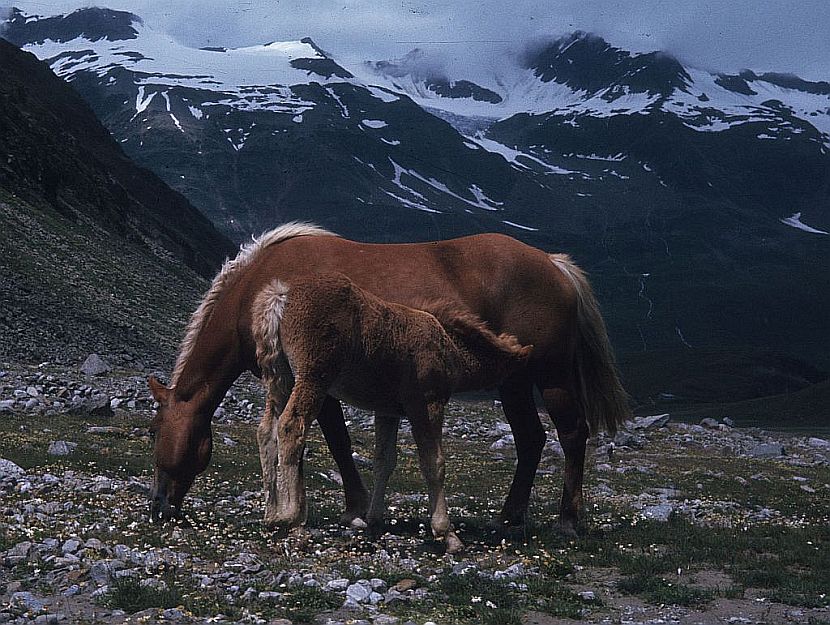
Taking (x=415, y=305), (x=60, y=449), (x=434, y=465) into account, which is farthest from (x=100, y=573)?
(x=60, y=449)

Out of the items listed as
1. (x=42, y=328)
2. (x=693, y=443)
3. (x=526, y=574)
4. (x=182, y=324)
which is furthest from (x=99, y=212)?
(x=526, y=574)

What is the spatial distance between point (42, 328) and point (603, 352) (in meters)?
33.3

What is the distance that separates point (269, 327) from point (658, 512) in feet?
23.1

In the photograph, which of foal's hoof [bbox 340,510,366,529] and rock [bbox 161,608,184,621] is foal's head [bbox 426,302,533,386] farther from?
rock [bbox 161,608,184,621]

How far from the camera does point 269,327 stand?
10945 millimetres

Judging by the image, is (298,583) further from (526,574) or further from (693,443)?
(693,443)

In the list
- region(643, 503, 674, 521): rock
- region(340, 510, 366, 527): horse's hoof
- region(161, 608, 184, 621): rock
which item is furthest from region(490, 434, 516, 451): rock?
region(161, 608, 184, 621): rock

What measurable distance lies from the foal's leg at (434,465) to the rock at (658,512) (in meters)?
4.19

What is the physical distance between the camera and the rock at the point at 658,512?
14.3 meters

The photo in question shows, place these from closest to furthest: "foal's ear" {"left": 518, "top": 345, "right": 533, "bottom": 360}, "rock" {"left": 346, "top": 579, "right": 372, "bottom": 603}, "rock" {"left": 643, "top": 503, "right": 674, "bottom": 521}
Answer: "rock" {"left": 346, "top": 579, "right": 372, "bottom": 603} < "foal's ear" {"left": 518, "top": 345, "right": 533, "bottom": 360} < "rock" {"left": 643, "top": 503, "right": 674, "bottom": 521}

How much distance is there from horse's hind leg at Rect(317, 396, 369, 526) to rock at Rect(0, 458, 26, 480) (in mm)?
4981

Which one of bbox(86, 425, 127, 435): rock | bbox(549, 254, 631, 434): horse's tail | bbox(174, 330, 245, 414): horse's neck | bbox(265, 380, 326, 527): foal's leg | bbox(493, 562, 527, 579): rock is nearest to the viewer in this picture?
bbox(493, 562, 527, 579): rock

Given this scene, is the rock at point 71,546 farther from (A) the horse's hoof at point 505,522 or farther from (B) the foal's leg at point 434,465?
(A) the horse's hoof at point 505,522

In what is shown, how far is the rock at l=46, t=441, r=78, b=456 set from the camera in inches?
671
